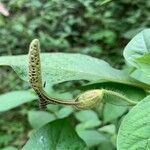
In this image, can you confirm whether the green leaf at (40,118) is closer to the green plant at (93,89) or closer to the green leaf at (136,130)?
the green plant at (93,89)

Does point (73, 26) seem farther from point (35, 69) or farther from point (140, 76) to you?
point (35, 69)

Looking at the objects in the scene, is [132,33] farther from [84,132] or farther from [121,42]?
[84,132]

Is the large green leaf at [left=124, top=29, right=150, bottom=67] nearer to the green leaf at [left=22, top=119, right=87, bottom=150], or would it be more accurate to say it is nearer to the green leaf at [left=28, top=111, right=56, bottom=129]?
the green leaf at [left=22, top=119, right=87, bottom=150]

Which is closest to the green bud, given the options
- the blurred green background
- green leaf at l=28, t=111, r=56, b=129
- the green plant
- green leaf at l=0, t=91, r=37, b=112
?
the green plant

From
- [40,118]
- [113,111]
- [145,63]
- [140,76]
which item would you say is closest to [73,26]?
[40,118]

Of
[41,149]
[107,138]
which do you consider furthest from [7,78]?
[41,149]

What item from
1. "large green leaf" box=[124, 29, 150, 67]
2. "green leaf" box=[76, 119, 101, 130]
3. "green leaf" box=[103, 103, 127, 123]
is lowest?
"green leaf" box=[76, 119, 101, 130]
